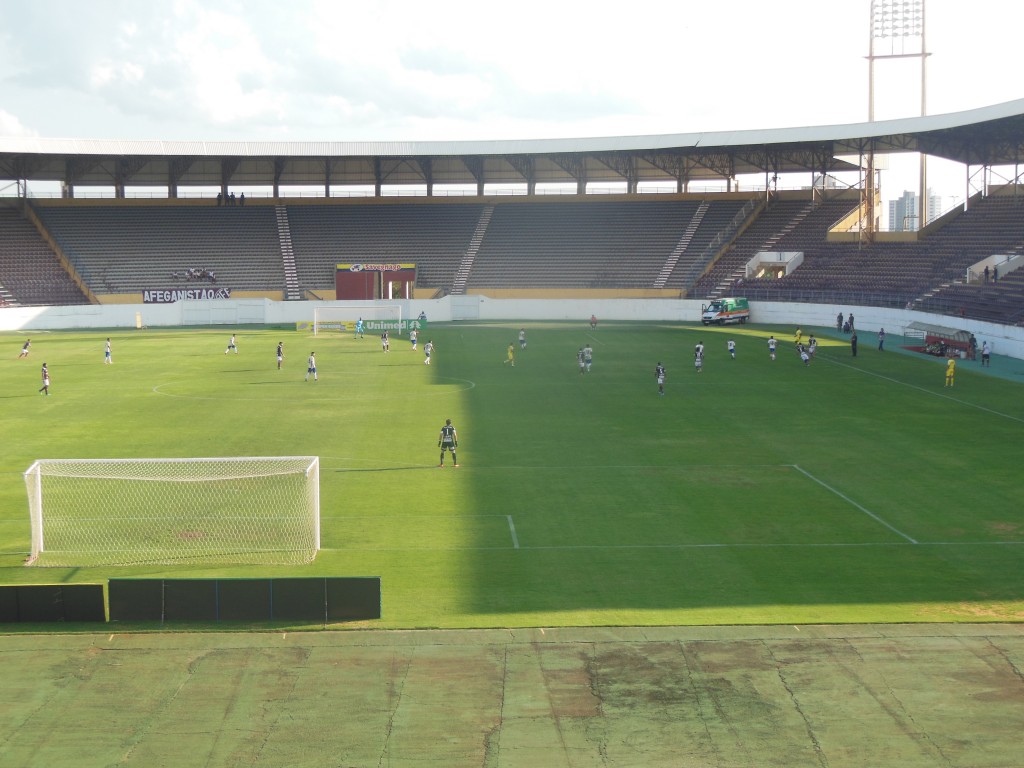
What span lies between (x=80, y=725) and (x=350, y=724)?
4.14 m

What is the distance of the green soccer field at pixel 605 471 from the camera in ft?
74.7

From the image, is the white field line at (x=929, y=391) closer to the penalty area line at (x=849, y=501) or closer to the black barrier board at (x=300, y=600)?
the penalty area line at (x=849, y=501)

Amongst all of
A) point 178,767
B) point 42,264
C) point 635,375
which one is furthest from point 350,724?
point 42,264

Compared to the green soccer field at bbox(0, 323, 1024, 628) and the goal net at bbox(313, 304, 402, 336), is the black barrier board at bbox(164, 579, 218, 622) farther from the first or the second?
the goal net at bbox(313, 304, 402, 336)

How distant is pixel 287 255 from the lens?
328ft

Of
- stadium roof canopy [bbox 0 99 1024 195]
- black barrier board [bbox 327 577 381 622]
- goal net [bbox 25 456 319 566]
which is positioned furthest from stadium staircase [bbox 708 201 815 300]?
black barrier board [bbox 327 577 381 622]

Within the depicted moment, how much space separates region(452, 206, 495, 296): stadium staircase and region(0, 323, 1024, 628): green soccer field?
3497 centimetres

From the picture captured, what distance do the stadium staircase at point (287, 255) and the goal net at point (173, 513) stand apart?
6603 cm

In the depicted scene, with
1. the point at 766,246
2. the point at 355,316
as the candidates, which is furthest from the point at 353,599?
the point at 766,246

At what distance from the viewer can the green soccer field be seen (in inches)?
897

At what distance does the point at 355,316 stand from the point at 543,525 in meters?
60.7

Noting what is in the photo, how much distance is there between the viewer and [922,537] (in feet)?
87.1

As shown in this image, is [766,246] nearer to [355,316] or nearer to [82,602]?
[355,316]

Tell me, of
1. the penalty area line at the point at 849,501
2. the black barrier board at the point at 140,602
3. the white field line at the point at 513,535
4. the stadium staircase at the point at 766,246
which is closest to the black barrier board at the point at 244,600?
the black barrier board at the point at 140,602
